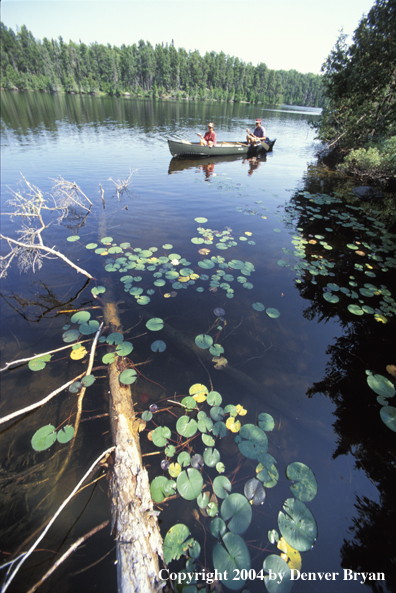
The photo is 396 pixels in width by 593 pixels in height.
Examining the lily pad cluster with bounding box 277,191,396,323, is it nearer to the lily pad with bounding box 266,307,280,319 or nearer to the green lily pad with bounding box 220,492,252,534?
the lily pad with bounding box 266,307,280,319

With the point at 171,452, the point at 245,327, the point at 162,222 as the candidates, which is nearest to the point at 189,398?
the point at 171,452

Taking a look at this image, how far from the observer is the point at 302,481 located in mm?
2248

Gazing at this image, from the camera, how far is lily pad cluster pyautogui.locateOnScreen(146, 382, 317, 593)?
184cm

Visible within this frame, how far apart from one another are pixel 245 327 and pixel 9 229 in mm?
7152

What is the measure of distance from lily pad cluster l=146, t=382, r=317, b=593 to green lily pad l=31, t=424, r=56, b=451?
984 millimetres

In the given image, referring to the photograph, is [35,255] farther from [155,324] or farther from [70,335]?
[155,324]

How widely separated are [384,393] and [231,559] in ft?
8.29

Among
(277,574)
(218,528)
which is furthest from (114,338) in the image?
(277,574)

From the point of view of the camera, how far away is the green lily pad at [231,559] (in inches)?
67.9

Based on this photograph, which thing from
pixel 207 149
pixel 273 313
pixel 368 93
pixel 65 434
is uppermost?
pixel 368 93

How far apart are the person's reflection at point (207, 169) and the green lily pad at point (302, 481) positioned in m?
12.0

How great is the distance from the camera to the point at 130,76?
8044 cm

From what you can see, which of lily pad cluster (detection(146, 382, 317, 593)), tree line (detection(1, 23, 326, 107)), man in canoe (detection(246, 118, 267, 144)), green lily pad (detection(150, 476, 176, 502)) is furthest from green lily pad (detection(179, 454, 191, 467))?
tree line (detection(1, 23, 326, 107))

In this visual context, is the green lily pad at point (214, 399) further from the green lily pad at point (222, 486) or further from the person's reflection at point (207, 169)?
the person's reflection at point (207, 169)
